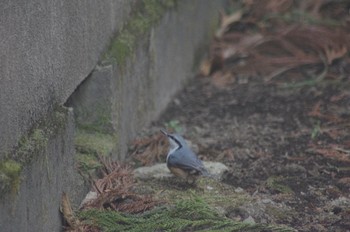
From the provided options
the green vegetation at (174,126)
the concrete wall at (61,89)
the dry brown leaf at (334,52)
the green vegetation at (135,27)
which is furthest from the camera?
the dry brown leaf at (334,52)

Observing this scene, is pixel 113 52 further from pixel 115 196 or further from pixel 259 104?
pixel 259 104

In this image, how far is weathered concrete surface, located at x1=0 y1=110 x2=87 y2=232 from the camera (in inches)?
163

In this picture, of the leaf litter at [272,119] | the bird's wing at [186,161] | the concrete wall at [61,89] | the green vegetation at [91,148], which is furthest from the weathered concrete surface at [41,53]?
the bird's wing at [186,161]

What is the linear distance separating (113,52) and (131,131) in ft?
2.07

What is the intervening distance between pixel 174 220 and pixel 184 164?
717 mm

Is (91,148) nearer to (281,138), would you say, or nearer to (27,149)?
(27,149)

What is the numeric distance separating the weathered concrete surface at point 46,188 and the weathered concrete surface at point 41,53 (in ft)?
0.54

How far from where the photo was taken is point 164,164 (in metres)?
6.01

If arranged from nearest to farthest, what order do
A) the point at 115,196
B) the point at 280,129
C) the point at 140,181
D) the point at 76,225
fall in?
the point at 76,225 → the point at 115,196 → the point at 140,181 → the point at 280,129

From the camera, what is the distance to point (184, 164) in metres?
5.55

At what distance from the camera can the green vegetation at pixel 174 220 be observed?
4.84 m

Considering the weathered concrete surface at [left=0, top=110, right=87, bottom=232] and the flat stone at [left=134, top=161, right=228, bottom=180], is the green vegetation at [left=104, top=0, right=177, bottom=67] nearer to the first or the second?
the flat stone at [left=134, top=161, right=228, bottom=180]

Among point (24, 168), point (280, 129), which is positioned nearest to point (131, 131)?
point (280, 129)

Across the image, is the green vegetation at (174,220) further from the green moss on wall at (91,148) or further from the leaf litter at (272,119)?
the green moss on wall at (91,148)
